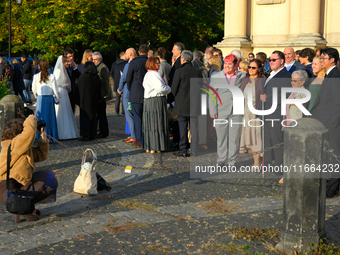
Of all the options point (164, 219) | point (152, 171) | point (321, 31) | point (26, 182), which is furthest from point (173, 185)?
point (321, 31)

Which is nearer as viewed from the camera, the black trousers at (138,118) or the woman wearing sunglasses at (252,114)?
the woman wearing sunglasses at (252,114)

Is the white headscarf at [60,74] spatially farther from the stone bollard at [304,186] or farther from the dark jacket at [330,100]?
the stone bollard at [304,186]

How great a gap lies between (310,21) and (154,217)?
1307 cm

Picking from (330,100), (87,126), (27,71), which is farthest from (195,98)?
(27,71)

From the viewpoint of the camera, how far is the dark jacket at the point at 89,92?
12.4 meters

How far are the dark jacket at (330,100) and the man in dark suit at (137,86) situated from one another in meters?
4.71

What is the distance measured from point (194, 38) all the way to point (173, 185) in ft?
90.1

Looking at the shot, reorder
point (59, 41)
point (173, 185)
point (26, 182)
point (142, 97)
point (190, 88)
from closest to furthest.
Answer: point (26, 182)
point (173, 185)
point (190, 88)
point (142, 97)
point (59, 41)

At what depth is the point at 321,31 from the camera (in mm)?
18234

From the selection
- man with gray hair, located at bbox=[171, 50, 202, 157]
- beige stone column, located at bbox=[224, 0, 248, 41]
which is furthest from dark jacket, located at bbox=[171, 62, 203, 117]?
beige stone column, located at bbox=[224, 0, 248, 41]

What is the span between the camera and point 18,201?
6164 millimetres

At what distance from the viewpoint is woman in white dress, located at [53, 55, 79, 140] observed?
1248 cm

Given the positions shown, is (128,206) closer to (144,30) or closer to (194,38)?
(144,30)

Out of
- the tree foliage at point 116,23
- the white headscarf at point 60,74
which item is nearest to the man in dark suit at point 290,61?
the white headscarf at point 60,74
